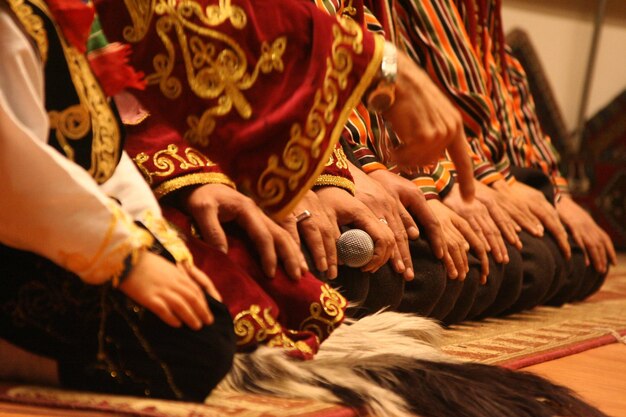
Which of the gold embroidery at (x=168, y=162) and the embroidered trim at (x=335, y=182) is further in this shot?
the embroidered trim at (x=335, y=182)

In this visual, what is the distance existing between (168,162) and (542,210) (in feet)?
3.83

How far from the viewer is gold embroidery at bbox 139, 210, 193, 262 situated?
0.92 metres

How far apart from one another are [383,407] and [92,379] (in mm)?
286

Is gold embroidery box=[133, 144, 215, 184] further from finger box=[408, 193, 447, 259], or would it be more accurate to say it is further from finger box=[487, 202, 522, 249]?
finger box=[487, 202, 522, 249]

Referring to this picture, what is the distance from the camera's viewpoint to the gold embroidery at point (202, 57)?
3.30 feet

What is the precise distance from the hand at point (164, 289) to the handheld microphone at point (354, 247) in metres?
0.50

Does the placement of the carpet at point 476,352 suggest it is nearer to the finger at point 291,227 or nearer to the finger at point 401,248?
the finger at point 401,248

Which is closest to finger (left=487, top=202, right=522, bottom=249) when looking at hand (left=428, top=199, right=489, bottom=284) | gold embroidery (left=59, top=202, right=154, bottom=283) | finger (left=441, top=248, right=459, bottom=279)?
hand (left=428, top=199, right=489, bottom=284)

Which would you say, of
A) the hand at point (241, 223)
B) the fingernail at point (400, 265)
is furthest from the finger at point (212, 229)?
the fingernail at point (400, 265)

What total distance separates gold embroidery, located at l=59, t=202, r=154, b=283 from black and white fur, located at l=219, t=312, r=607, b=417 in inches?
9.1

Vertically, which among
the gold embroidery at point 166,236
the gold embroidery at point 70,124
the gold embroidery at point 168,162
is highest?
the gold embroidery at point 70,124

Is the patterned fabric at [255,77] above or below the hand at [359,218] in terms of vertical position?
above

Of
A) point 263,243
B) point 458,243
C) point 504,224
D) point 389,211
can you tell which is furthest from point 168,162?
point 504,224

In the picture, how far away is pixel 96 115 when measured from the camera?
0.94 meters
